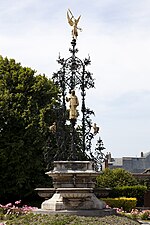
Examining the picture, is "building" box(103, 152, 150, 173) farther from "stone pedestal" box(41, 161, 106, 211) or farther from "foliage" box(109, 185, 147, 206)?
"stone pedestal" box(41, 161, 106, 211)

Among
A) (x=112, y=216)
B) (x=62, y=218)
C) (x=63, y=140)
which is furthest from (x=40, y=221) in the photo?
(x=63, y=140)

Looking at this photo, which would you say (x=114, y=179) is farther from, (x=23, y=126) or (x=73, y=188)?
(x=73, y=188)

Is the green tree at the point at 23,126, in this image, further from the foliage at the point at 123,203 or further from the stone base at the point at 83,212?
the stone base at the point at 83,212

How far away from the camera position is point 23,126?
30.0 m

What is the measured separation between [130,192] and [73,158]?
1559cm

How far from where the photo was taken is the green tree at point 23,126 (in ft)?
93.6

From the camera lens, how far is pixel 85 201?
16.2 metres

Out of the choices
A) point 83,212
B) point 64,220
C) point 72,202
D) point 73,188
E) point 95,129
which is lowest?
point 64,220

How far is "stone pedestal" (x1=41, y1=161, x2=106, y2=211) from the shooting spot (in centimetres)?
1561

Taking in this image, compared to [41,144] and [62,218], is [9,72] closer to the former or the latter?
[41,144]

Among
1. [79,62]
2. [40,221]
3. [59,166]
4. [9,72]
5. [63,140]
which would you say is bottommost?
[40,221]

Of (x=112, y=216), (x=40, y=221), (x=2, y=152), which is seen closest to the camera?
(x=40, y=221)

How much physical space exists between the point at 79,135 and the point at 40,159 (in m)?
7.77

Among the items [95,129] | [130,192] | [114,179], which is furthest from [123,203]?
[95,129]
